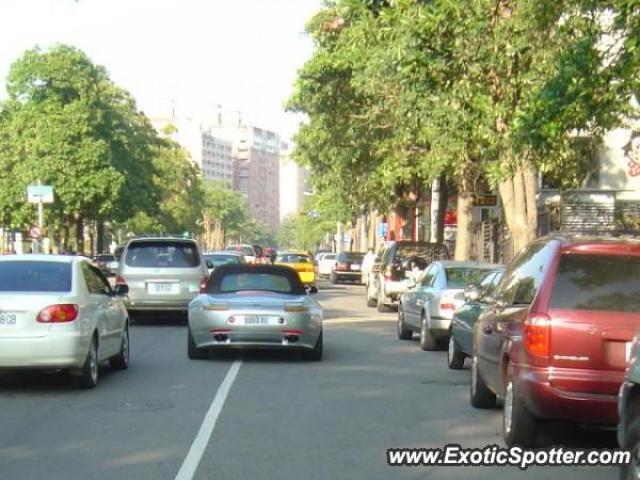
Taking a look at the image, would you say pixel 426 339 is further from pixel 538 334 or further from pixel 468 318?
pixel 538 334

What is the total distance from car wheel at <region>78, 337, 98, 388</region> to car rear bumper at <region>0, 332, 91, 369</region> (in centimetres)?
36

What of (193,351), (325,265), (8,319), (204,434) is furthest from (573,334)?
(325,265)

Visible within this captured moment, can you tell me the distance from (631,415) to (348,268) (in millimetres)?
47730

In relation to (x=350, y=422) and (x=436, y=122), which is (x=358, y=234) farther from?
(x=350, y=422)

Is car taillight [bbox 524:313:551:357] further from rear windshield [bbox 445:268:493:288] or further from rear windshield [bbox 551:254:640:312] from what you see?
rear windshield [bbox 445:268:493:288]

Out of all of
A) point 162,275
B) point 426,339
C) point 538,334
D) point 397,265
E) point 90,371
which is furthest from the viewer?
point 397,265

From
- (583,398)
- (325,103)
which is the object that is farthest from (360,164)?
(583,398)

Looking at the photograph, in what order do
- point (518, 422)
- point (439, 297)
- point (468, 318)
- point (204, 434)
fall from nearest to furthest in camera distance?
point (518, 422)
point (204, 434)
point (468, 318)
point (439, 297)

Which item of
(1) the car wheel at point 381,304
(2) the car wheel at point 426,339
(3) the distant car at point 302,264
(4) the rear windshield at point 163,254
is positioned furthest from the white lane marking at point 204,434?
(3) the distant car at point 302,264

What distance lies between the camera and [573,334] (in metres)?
7.93

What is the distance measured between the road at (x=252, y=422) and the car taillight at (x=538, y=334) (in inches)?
34.8

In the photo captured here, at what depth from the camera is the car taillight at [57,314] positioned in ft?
37.1

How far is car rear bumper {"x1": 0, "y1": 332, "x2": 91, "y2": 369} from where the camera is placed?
11.2 metres

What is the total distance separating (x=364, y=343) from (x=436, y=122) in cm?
434
